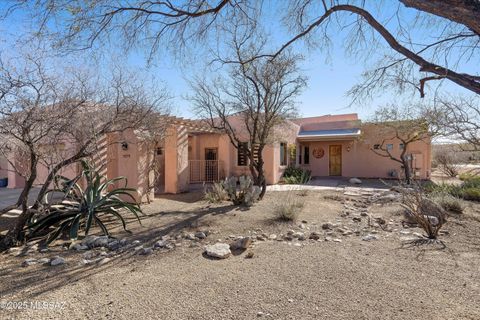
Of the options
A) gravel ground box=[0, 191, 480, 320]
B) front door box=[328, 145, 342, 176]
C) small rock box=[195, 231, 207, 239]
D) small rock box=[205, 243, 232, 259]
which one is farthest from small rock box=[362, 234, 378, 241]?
front door box=[328, 145, 342, 176]

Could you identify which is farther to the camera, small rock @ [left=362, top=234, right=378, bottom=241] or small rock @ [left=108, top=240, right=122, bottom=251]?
small rock @ [left=362, top=234, right=378, bottom=241]

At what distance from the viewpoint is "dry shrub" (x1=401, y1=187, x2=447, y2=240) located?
211 inches

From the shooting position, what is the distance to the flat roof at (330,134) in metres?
17.1

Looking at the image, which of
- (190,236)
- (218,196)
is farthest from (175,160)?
(190,236)

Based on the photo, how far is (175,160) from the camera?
12141mm

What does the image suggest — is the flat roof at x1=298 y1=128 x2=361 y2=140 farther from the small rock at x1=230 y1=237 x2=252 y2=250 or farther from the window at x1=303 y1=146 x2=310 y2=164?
the small rock at x1=230 y1=237 x2=252 y2=250

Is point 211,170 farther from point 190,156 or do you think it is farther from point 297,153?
point 297,153

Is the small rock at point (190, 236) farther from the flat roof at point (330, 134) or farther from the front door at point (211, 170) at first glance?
the flat roof at point (330, 134)

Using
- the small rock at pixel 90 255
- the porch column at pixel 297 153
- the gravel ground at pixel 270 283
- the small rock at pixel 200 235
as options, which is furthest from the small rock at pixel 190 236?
the porch column at pixel 297 153

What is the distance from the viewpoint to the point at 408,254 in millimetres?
4477

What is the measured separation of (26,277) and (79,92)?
375 cm


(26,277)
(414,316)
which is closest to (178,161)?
(26,277)

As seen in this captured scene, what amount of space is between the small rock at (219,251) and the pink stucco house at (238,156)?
563cm

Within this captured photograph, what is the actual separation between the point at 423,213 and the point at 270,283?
4.61 meters
